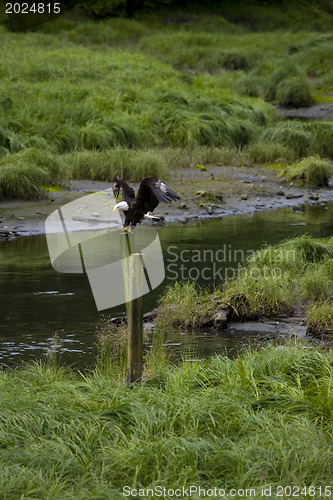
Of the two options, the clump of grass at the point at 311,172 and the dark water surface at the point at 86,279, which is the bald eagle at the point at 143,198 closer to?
the dark water surface at the point at 86,279

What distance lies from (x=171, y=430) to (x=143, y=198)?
1.73 metres

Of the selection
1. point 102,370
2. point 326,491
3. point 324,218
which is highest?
point 326,491

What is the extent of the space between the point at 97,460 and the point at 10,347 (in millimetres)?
3645

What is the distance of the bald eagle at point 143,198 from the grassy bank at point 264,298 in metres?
2.97

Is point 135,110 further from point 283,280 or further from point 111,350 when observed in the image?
point 111,350

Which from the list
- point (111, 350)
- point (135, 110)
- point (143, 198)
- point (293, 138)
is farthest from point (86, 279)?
point (135, 110)

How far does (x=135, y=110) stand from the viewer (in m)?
20.9

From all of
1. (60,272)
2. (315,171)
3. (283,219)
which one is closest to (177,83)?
(315,171)

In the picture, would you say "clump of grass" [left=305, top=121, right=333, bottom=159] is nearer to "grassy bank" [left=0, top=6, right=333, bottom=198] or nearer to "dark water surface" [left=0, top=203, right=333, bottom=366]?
"grassy bank" [left=0, top=6, right=333, bottom=198]

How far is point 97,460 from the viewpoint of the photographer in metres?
5.23

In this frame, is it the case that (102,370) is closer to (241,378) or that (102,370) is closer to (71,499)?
(241,378)

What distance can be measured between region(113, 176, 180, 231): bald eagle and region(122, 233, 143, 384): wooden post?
0.15 metres

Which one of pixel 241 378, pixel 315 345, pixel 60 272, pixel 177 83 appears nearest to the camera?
pixel 241 378

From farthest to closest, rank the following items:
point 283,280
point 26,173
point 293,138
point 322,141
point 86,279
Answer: point 322,141, point 293,138, point 26,173, point 86,279, point 283,280
